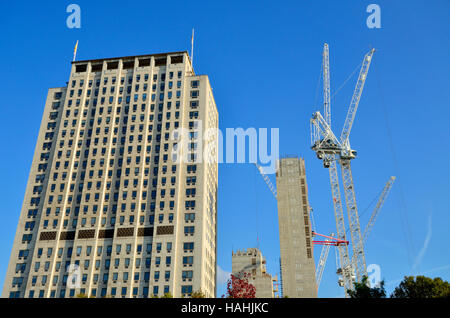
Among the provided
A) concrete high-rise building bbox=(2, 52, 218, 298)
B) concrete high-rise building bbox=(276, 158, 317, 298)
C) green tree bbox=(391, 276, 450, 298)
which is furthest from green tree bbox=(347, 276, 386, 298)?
concrete high-rise building bbox=(276, 158, 317, 298)

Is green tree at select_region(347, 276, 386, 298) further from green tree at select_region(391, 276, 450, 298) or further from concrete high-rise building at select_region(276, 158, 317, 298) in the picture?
concrete high-rise building at select_region(276, 158, 317, 298)

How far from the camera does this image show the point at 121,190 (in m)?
114

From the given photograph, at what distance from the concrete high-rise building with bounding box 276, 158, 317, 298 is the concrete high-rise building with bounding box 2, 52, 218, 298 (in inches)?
1302

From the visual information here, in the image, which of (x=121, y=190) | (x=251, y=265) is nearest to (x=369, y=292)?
(x=121, y=190)

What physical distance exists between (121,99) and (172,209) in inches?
1645

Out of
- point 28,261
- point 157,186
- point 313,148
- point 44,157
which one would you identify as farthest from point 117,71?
point 313,148

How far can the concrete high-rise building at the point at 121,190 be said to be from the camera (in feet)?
342

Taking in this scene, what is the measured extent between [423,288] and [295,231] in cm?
7292

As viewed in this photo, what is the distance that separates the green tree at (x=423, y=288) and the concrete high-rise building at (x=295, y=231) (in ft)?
195

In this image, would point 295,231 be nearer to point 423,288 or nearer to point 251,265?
point 251,265

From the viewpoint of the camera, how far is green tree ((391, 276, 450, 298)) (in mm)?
74812

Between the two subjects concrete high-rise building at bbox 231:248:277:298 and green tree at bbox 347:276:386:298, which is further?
concrete high-rise building at bbox 231:248:277:298

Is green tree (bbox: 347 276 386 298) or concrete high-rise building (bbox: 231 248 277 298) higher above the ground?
concrete high-rise building (bbox: 231 248 277 298)
